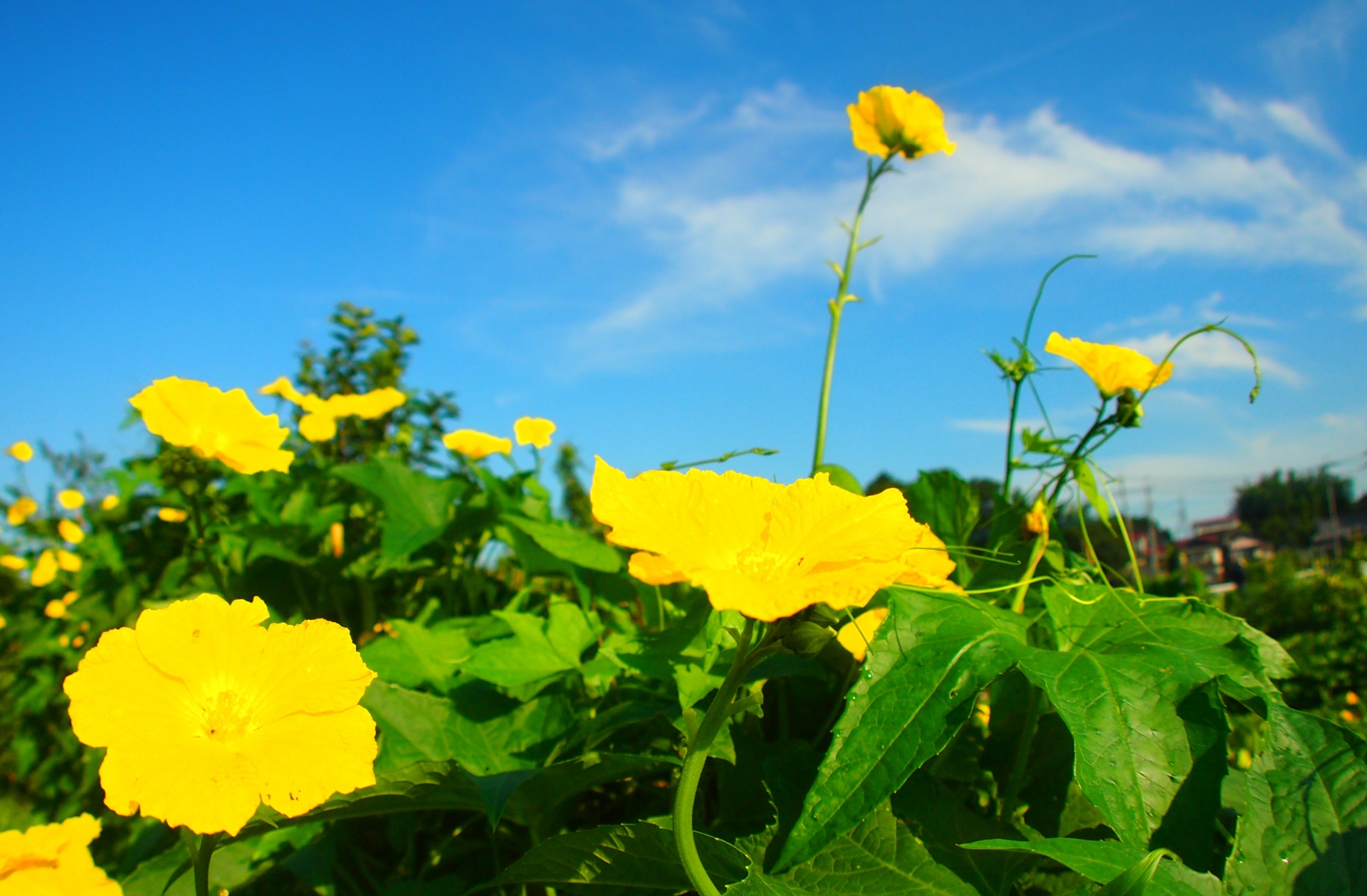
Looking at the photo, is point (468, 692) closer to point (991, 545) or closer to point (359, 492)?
point (991, 545)

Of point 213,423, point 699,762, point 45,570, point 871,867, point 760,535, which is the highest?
point 213,423

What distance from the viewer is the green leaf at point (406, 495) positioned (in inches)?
67.4

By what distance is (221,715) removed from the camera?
742 millimetres

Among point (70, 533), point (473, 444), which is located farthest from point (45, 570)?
point (473, 444)

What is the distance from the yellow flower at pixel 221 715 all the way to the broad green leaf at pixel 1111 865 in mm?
520

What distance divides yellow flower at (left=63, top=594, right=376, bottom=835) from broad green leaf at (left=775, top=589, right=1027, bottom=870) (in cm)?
38

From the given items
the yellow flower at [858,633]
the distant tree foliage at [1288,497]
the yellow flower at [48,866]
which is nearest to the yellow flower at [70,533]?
the yellow flower at [48,866]

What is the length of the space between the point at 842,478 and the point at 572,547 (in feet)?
1.47

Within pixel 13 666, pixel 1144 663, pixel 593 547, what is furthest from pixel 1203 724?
pixel 13 666

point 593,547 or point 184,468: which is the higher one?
point 184,468

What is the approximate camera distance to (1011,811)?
3.03 ft

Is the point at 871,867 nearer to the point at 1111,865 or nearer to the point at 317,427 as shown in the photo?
the point at 1111,865

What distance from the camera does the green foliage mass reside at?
659 millimetres

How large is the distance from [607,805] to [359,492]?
4.23ft
